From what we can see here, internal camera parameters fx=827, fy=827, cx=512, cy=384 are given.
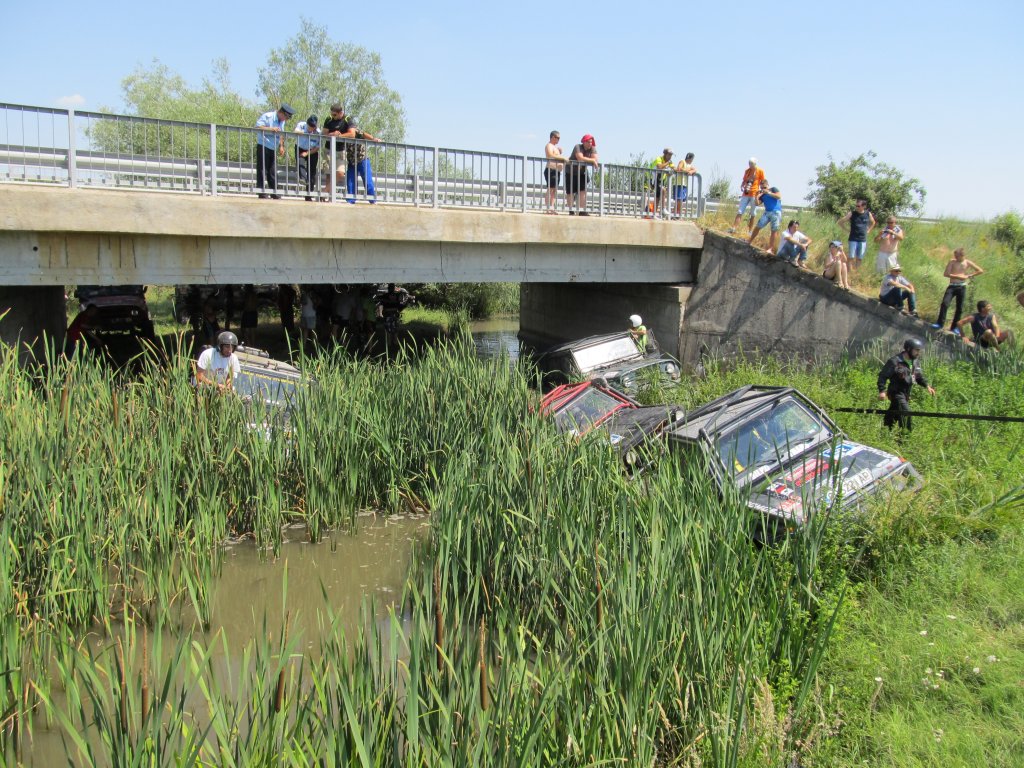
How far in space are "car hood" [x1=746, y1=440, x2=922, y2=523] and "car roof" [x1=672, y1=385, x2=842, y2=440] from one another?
43 centimetres

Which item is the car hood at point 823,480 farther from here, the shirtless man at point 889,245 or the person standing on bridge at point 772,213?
the person standing on bridge at point 772,213

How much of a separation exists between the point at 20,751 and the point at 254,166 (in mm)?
10624

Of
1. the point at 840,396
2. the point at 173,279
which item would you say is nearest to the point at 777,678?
the point at 840,396

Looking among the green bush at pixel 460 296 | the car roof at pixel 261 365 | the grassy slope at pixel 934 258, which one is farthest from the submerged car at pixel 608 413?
the green bush at pixel 460 296

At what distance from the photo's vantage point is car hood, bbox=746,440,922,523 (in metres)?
5.53

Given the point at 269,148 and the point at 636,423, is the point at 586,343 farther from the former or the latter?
the point at 269,148

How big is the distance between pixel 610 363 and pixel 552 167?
4.75m

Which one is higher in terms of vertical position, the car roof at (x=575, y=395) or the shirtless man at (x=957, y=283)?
the shirtless man at (x=957, y=283)

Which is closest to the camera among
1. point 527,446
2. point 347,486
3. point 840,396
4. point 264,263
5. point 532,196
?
point 527,446

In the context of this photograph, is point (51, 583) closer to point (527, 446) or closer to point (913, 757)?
point (527, 446)

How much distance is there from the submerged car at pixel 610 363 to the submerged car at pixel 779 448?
4.26m

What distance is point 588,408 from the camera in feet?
30.8

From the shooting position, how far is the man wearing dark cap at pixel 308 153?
13.1 meters

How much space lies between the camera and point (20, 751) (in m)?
4.15
